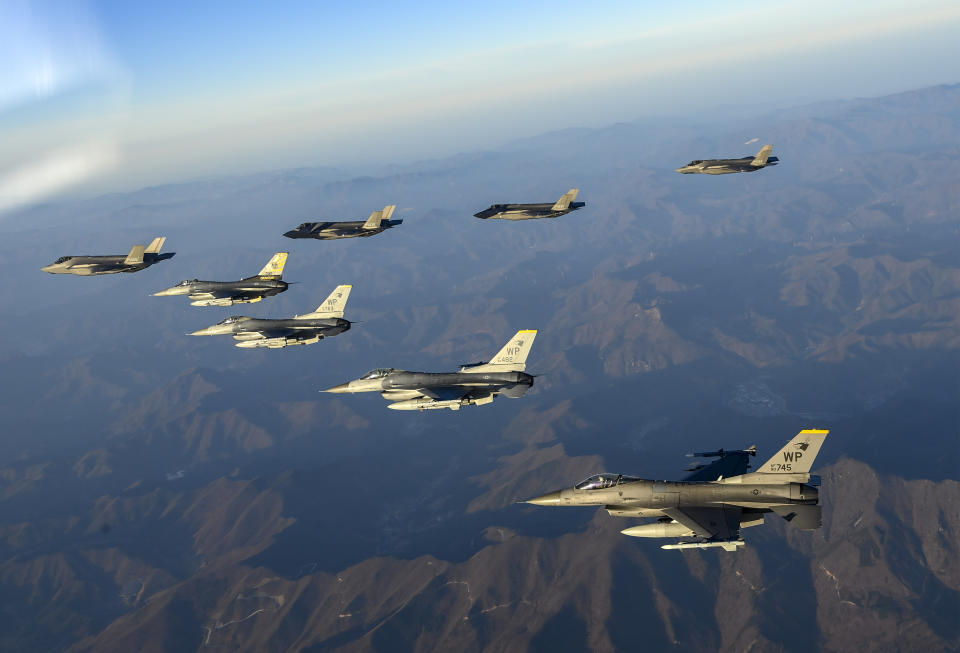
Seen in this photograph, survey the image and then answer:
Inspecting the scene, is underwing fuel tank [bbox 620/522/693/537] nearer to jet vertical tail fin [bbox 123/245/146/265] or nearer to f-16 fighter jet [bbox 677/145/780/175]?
f-16 fighter jet [bbox 677/145/780/175]

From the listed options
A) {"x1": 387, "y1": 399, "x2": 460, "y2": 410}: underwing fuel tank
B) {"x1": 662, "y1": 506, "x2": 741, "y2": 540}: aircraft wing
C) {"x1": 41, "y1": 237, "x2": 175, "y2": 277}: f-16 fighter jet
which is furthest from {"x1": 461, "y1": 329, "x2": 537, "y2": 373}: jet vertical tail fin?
{"x1": 41, "y1": 237, "x2": 175, "y2": 277}: f-16 fighter jet

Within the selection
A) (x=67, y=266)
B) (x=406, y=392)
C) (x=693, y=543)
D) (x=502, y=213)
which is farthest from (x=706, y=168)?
(x=67, y=266)

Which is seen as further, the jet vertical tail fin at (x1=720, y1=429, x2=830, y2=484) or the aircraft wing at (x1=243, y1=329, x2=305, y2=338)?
the aircraft wing at (x1=243, y1=329, x2=305, y2=338)

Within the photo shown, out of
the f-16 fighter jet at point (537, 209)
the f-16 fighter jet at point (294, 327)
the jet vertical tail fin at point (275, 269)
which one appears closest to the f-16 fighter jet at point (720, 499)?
the f-16 fighter jet at point (294, 327)

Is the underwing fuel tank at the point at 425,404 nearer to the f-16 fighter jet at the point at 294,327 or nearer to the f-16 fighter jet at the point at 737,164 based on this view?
the f-16 fighter jet at the point at 294,327

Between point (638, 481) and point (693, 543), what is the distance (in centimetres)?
834

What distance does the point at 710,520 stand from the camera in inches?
2415

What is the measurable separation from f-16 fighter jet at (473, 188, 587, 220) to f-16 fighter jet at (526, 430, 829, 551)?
51656 millimetres

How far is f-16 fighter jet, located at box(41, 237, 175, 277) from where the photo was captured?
9131 cm

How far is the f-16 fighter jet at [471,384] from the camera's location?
272 feet

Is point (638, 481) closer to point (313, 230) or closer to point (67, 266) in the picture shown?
point (313, 230)

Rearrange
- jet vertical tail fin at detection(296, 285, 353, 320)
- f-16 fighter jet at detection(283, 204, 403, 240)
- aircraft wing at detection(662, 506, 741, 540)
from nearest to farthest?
aircraft wing at detection(662, 506, 741, 540) < jet vertical tail fin at detection(296, 285, 353, 320) < f-16 fighter jet at detection(283, 204, 403, 240)

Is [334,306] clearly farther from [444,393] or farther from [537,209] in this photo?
[537,209]

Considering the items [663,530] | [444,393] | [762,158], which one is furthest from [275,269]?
[762,158]
